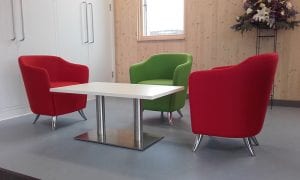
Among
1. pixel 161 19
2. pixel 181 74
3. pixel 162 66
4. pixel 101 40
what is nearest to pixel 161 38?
pixel 161 19

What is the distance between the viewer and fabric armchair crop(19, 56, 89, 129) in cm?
305

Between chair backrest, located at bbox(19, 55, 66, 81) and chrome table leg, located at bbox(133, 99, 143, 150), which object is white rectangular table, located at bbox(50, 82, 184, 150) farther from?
chair backrest, located at bbox(19, 55, 66, 81)

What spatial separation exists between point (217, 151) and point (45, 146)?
59.8 inches

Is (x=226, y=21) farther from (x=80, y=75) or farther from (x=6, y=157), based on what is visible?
(x=6, y=157)

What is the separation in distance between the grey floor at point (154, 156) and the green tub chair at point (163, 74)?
0.78 ft

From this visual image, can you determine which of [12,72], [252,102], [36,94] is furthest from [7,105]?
[252,102]

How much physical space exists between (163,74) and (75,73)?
112 cm

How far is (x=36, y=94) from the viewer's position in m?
Result: 3.13

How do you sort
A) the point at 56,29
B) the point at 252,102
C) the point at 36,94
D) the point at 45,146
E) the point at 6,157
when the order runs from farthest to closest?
the point at 56,29 < the point at 36,94 < the point at 45,146 < the point at 6,157 < the point at 252,102

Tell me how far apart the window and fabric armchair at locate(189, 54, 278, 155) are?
8.81 feet

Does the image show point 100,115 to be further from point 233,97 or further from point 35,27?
point 35,27

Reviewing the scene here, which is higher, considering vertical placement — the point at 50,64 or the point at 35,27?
the point at 35,27

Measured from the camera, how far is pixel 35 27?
3.91m

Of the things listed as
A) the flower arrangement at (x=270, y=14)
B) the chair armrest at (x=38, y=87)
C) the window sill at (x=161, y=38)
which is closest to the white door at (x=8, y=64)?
the chair armrest at (x=38, y=87)
